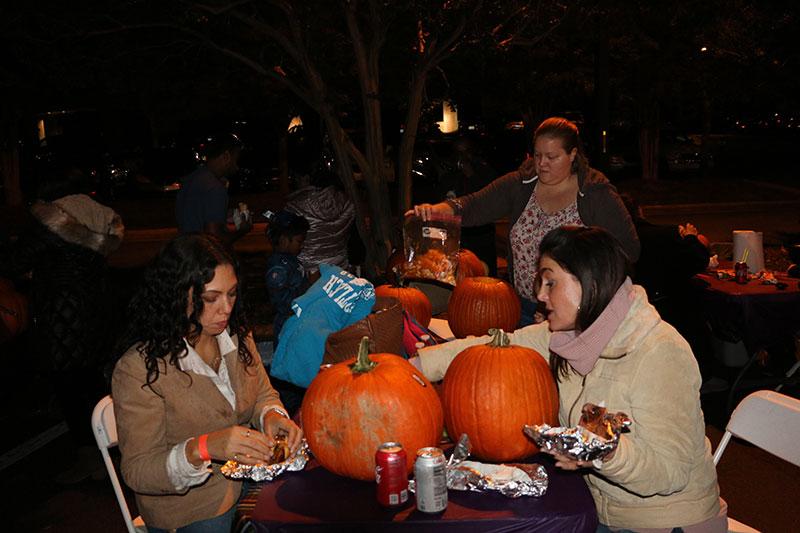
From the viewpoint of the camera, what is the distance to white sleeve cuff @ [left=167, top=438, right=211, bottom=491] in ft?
8.68

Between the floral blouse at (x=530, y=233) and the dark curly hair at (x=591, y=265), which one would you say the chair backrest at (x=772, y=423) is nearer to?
the dark curly hair at (x=591, y=265)

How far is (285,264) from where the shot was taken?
17.9 feet

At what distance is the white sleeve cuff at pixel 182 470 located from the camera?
265 cm

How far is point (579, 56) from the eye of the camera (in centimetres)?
1978

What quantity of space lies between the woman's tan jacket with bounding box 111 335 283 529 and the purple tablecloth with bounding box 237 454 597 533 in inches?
16.6

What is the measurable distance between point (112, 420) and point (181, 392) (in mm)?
648

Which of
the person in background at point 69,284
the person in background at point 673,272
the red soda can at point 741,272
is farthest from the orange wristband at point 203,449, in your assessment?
the red soda can at point 741,272

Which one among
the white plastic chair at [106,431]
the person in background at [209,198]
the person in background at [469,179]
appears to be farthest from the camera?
the person in background at [469,179]

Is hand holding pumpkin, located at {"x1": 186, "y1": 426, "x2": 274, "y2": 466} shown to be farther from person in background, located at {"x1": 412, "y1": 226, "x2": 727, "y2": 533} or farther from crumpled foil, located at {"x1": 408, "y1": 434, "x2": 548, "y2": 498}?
person in background, located at {"x1": 412, "y1": 226, "x2": 727, "y2": 533}

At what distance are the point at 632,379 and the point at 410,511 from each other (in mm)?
895

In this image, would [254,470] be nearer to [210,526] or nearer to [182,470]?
[182,470]

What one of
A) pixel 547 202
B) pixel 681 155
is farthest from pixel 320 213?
pixel 681 155

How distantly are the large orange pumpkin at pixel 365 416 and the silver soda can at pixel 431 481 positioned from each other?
303 mm

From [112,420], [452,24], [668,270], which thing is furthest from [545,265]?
[452,24]
